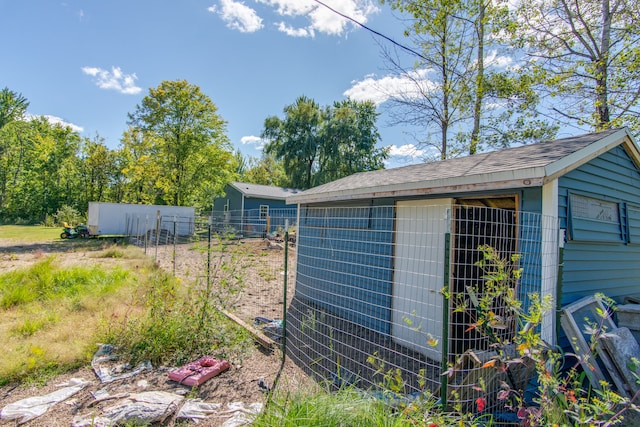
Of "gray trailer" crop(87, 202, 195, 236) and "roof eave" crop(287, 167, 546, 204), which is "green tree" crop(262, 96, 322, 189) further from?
"roof eave" crop(287, 167, 546, 204)

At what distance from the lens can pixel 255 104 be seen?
105ft

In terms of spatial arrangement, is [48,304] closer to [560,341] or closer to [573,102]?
[560,341]

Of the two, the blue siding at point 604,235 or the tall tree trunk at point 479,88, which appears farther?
the tall tree trunk at point 479,88

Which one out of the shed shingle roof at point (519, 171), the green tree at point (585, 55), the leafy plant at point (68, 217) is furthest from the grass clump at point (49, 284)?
the leafy plant at point (68, 217)

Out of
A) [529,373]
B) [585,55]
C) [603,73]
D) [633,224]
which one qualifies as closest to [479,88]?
[585,55]

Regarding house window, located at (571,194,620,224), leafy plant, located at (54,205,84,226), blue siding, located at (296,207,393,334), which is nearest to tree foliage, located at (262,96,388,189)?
leafy plant, located at (54,205,84,226)

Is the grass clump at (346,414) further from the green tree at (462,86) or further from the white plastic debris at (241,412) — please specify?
the green tree at (462,86)

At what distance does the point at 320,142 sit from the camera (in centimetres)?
2991

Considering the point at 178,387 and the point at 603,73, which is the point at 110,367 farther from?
the point at 603,73

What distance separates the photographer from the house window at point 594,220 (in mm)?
3855

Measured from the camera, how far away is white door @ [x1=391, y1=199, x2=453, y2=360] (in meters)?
4.25

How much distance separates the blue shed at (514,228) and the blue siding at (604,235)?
0.01 metres

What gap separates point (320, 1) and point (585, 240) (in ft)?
17.6

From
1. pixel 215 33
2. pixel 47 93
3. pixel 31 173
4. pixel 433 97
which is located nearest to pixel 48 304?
pixel 215 33
